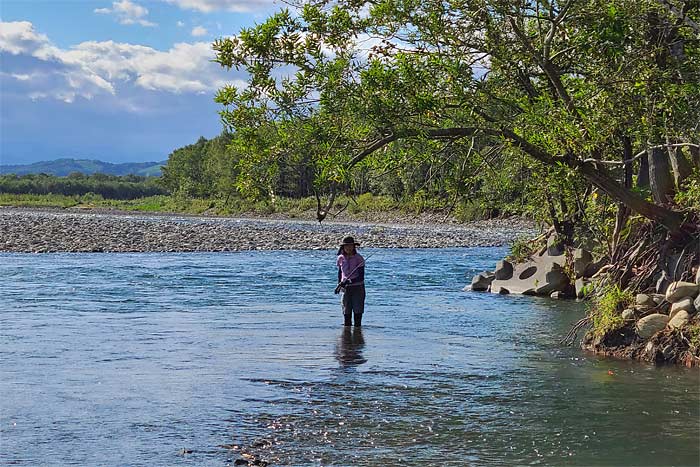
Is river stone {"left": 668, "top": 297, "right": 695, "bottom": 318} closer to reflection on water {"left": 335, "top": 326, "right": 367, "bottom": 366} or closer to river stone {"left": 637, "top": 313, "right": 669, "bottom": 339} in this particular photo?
river stone {"left": 637, "top": 313, "right": 669, "bottom": 339}

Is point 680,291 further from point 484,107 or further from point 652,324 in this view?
point 484,107

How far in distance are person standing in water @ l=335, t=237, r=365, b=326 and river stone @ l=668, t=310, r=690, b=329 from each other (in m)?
5.68

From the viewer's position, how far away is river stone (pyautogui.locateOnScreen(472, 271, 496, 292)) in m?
28.0

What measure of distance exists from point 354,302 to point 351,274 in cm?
100

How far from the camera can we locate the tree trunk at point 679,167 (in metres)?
16.8

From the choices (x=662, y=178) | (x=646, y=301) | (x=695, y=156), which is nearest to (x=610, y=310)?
(x=646, y=301)

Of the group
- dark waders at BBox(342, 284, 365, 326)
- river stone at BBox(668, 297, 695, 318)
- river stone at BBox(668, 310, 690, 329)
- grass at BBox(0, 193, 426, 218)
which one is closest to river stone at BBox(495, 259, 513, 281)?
dark waders at BBox(342, 284, 365, 326)

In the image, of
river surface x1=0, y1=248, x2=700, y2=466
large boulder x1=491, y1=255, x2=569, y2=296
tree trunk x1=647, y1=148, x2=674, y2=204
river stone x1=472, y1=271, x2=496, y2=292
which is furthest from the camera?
river stone x1=472, y1=271, x2=496, y2=292

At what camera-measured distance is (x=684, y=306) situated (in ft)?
49.2

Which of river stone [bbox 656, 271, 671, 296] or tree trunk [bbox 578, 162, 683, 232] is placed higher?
tree trunk [bbox 578, 162, 683, 232]

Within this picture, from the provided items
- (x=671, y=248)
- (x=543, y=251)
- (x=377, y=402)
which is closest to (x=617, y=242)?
(x=671, y=248)

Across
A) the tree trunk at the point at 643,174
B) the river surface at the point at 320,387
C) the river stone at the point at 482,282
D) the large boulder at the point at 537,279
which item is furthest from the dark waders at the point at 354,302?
the river stone at the point at 482,282

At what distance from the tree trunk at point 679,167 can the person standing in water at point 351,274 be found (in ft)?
19.4

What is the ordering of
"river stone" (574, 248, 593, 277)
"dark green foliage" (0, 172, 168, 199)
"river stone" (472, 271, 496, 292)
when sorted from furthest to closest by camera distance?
"dark green foliage" (0, 172, 168, 199) → "river stone" (472, 271, 496, 292) → "river stone" (574, 248, 593, 277)
